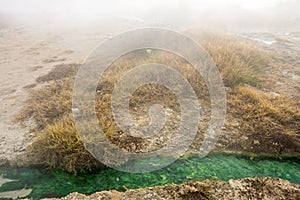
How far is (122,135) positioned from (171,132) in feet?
4.57

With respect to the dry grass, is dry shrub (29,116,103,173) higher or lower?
lower

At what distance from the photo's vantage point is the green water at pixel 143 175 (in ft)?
17.4

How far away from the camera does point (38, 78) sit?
1070 cm

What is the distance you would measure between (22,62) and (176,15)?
924 inches

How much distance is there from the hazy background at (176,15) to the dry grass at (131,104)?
12683mm

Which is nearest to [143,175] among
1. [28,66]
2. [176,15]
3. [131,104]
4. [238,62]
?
[131,104]

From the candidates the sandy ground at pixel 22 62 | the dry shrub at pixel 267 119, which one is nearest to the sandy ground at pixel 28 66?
the sandy ground at pixel 22 62

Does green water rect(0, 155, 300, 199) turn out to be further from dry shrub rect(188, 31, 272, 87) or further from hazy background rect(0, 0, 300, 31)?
hazy background rect(0, 0, 300, 31)

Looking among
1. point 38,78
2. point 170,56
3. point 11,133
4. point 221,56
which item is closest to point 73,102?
point 11,133

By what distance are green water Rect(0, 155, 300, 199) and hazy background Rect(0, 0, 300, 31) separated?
58.7ft

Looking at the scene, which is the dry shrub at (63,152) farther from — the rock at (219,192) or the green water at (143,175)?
the rock at (219,192)

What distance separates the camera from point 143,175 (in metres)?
5.62

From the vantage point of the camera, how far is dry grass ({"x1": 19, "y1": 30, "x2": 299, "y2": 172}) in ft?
19.8

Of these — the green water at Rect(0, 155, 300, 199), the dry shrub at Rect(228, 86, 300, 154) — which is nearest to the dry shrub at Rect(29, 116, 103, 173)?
the green water at Rect(0, 155, 300, 199)
